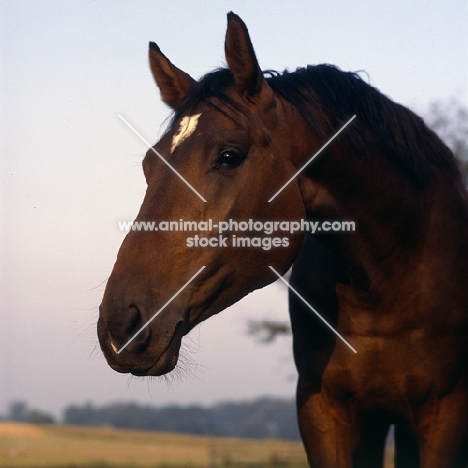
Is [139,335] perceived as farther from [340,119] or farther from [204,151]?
[340,119]

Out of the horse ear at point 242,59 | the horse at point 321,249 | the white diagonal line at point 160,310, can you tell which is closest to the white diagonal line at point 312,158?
the horse at point 321,249

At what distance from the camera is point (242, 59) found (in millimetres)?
4023

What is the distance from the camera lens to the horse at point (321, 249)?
370 centimetres

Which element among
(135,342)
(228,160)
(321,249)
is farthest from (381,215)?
(135,342)

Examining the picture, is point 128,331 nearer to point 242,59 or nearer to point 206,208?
point 206,208

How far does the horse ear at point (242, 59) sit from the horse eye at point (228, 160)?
392mm

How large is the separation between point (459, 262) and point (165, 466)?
6130 millimetres

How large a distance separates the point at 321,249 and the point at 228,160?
4.33 feet

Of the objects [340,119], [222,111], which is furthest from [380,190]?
[222,111]

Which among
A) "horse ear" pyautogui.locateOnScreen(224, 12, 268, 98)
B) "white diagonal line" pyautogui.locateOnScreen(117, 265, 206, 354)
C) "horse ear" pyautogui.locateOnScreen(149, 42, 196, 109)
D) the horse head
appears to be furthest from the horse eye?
"horse ear" pyautogui.locateOnScreen(149, 42, 196, 109)

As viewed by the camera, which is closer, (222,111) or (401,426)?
(222,111)

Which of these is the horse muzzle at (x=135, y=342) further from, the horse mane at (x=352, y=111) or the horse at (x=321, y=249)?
the horse mane at (x=352, y=111)

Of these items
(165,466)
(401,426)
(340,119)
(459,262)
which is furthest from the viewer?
(165,466)

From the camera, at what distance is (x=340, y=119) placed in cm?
442
